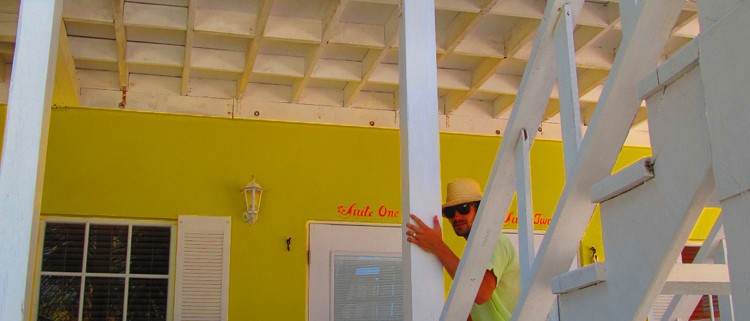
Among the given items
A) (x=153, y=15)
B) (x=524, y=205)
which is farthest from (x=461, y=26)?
(x=524, y=205)

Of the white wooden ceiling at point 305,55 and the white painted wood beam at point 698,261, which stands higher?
the white wooden ceiling at point 305,55

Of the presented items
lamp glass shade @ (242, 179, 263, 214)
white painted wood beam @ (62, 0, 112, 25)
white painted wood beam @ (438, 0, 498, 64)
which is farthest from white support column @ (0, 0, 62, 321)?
lamp glass shade @ (242, 179, 263, 214)

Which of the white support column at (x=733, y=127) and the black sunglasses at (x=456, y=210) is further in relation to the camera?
the black sunglasses at (x=456, y=210)

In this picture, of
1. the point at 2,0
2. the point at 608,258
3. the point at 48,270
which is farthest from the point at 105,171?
the point at 608,258

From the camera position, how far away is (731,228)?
4.80ft

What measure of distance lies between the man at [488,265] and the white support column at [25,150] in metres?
1.20

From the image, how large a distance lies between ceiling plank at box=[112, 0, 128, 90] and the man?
8.70 feet

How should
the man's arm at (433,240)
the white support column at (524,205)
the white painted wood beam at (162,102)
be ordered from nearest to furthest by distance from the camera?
the white support column at (524,205)
the man's arm at (433,240)
the white painted wood beam at (162,102)

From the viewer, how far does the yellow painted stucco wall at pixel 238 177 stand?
22.3 feet

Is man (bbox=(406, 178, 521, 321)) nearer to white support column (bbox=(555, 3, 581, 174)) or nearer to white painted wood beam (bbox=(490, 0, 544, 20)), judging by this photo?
white support column (bbox=(555, 3, 581, 174))

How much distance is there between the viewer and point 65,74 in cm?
625

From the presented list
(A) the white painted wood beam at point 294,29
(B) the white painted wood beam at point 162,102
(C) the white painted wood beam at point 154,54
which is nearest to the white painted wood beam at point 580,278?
(A) the white painted wood beam at point 294,29

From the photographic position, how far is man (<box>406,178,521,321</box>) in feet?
9.79

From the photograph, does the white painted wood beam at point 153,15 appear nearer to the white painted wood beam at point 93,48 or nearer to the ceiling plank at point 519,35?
the white painted wood beam at point 93,48
